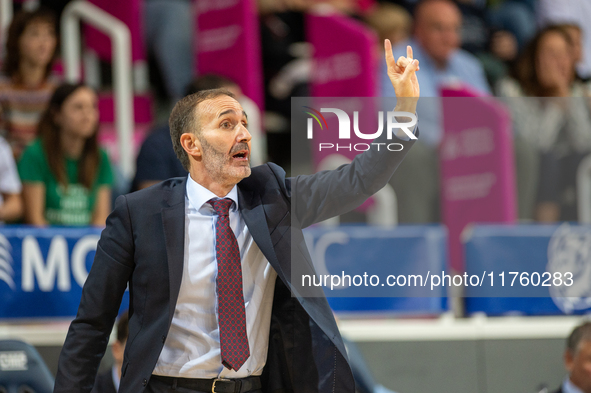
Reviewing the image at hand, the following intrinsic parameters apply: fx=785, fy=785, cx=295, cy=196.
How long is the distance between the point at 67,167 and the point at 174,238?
2.26m

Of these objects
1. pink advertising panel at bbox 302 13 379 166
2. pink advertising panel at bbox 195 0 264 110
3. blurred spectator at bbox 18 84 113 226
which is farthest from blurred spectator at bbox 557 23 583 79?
blurred spectator at bbox 18 84 113 226

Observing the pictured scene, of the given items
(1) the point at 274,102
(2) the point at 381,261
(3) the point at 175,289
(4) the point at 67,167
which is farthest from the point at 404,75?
(1) the point at 274,102

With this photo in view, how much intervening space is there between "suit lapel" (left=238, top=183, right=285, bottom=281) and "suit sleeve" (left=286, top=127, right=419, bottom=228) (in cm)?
13

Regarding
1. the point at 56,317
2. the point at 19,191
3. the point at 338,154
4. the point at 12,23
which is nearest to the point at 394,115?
the point at 338,154

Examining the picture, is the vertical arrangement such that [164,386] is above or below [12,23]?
below

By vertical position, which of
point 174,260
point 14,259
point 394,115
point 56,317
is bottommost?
point 56,317

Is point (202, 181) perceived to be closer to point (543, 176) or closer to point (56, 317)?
point (56, 317)

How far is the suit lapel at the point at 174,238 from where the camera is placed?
2379 millimetres

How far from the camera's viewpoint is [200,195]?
2.53 m

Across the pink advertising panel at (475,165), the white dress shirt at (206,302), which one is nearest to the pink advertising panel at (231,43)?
the pink advertising panel at (475,165)

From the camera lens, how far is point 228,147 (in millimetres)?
2465

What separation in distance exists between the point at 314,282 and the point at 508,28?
5445mm

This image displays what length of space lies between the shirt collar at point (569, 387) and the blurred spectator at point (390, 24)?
3.52 metres

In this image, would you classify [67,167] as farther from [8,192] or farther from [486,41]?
[486,41]
